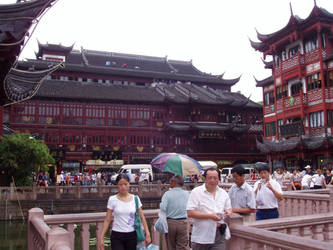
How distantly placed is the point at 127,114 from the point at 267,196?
35291mm

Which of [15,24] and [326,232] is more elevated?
[15,24]

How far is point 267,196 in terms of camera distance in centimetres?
629

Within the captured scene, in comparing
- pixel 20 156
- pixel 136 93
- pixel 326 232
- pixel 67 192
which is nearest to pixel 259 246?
pixel 326 232

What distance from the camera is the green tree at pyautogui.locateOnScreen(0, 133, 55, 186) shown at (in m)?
19.6

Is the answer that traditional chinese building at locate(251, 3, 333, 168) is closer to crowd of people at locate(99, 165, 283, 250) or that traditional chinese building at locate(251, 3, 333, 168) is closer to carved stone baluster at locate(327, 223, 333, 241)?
crowd of people at locate(99, 165, 283, 250)

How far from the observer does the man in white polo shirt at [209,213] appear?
4.19 m

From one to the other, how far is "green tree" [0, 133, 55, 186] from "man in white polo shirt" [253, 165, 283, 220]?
54.1ft

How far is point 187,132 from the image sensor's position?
42719mm

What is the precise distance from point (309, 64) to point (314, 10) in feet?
13.4

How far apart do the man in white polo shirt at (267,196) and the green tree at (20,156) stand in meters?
16.5

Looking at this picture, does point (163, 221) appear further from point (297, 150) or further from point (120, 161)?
point (120, 161)

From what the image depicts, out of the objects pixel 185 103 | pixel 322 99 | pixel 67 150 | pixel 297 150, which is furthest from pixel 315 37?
pixel 67 150

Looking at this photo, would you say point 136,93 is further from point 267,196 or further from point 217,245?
point 217,245

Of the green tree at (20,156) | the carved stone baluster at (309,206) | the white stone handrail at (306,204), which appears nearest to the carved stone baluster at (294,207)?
the white stone handrail at (306,204)
